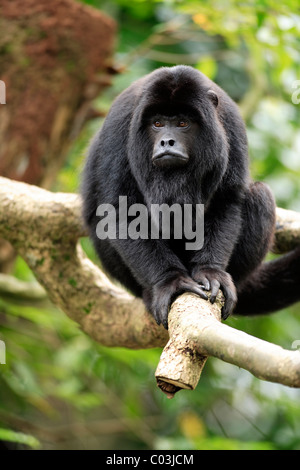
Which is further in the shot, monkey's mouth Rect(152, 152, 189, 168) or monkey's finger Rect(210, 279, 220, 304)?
monkey's mouth Rect(152, 152, 189, 168)

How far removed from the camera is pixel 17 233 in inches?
152

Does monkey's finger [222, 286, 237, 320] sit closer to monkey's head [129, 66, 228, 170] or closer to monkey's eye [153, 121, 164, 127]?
monkey's head [129, 66, 228, 170]

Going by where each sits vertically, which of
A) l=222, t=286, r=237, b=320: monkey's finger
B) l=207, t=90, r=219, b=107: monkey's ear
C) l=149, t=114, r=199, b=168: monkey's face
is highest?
l=207, t=90, r=219, b=107: monkey's ear

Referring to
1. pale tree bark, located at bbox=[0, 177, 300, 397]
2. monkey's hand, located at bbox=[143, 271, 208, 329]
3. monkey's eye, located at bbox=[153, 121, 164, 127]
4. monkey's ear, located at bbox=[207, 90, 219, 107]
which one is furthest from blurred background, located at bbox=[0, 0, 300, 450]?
monkey's hand, located at bbox=[143, 271, 208, 329]

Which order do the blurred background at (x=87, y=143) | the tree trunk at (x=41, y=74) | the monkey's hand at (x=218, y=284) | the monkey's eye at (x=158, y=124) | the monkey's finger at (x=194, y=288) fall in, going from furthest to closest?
the tree trunk at (x=41, y=74), the blurred background at (x=87, y=143), the monkey's eye at (x=158, y=124), the monkey's hand at (x=218, y=284), the monkey's finger at (x=194, y=288)

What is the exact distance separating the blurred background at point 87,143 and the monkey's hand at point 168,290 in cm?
143

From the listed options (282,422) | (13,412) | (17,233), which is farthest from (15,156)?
(282,422)

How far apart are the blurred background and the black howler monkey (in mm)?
838

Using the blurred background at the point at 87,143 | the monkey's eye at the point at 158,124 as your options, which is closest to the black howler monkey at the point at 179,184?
the monkey's eye at the point at 158,124

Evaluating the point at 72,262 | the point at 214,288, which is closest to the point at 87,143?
the point at 72,262

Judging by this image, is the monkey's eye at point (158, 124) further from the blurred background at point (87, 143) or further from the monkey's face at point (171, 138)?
the blurred background at point (87, 143)

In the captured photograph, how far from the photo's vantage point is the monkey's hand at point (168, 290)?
2.74m

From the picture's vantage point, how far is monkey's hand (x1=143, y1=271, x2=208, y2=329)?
8.99 ft
